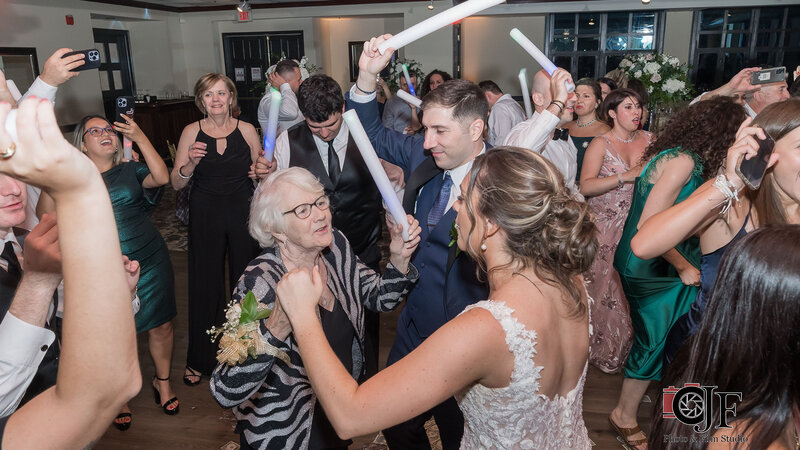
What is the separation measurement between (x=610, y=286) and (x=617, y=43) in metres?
9.29

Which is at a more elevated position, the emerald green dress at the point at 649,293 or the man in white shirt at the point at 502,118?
the man in white shirt at the point at 502,118

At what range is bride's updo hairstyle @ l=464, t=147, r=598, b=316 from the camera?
1345mm

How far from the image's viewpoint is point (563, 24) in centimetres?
1144

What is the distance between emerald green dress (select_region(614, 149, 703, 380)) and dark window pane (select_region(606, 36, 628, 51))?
982 centimetres

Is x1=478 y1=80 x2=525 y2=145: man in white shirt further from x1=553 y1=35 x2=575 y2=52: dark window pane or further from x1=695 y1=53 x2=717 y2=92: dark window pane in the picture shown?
x1=695 y1=53 x2=717 y2=92: dark window pane

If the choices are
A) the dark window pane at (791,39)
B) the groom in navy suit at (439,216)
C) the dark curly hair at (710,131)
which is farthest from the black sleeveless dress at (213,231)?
the dark window pane at (791,39)

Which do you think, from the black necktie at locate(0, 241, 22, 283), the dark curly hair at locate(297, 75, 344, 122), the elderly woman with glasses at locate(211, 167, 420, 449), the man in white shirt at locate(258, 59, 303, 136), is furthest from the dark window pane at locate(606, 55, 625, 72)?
the black necktie at locate(0, 241, 22, 283)

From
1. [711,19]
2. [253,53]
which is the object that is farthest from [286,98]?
[711,19]

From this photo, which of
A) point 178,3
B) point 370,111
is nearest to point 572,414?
point 370,111

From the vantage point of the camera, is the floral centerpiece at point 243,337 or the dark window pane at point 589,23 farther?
the dark window pane at point 589,23

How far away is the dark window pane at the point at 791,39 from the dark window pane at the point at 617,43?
112 inches

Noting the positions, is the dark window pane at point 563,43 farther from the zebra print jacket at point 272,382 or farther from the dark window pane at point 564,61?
the zebra print jacket at point 272,382

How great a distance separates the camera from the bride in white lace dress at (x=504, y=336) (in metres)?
1.17

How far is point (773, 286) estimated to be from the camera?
3.25 ft
